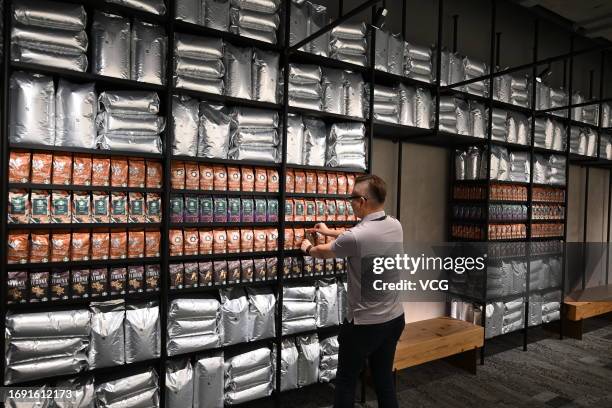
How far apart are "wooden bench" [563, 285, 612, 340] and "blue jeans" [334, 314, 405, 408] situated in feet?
12.7

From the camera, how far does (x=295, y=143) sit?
122 inches

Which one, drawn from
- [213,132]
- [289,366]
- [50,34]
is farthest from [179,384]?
[50,34]

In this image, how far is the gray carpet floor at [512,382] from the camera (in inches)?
131

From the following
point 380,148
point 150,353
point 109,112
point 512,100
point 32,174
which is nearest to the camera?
point 32,174

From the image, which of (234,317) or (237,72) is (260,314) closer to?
(234,317)

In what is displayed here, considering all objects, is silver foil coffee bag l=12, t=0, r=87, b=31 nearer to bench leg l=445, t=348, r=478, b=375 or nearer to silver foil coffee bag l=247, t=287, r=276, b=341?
silver foil coffee bag l=247, t=287, r=276, b=341

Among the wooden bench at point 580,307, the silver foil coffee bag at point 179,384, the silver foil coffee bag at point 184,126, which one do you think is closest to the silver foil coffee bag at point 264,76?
the silver foil coffee bag at point 184,126

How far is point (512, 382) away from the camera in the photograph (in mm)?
3734

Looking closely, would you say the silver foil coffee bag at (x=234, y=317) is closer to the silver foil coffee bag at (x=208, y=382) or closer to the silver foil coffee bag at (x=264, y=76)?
the silver foil coffee bag at (x=208, y=382)

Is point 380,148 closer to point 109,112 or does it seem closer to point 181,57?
point 181,57

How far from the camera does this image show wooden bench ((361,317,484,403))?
3436mm

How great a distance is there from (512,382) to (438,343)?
79 cm

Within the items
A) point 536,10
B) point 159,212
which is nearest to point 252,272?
point 159,212

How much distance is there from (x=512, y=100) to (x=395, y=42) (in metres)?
1.83
